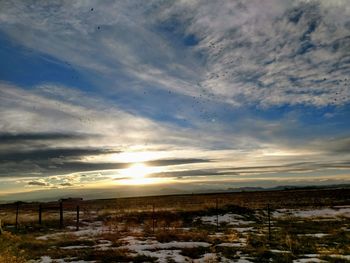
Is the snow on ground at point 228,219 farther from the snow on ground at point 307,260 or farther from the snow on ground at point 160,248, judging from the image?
the snow on ground at point 307,260

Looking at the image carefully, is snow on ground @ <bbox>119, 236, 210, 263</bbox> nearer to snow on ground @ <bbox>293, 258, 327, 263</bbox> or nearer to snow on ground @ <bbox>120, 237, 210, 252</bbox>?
snow on ground @ <bbox>120, 237, 210, 252</bbox>

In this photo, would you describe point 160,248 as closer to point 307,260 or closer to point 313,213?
point 307,260

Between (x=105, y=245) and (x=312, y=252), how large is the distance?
38.7 feet

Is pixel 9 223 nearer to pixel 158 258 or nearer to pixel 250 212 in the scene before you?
pixel 158 258

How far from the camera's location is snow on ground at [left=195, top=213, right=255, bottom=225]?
3459cm

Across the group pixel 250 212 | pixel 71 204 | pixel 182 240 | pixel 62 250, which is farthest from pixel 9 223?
pixel 250 212

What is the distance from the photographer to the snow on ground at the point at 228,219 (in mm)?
34594

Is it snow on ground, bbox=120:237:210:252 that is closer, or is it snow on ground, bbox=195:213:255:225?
snow on ground, bbox=120:237:210:252

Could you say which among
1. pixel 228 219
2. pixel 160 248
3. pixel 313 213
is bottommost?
pixel 313 213

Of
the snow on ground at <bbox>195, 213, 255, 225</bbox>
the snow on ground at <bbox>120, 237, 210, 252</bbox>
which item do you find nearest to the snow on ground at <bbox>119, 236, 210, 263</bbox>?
the snow on ground at <bbox>120, 237, 210, 252</bbox>

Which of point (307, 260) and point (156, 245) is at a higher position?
point (156, 245)

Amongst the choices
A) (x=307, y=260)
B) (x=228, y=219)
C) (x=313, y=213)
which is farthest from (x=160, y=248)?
(x=313, y=213)

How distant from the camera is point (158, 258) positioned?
17.2 m

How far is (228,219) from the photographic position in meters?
36.4
